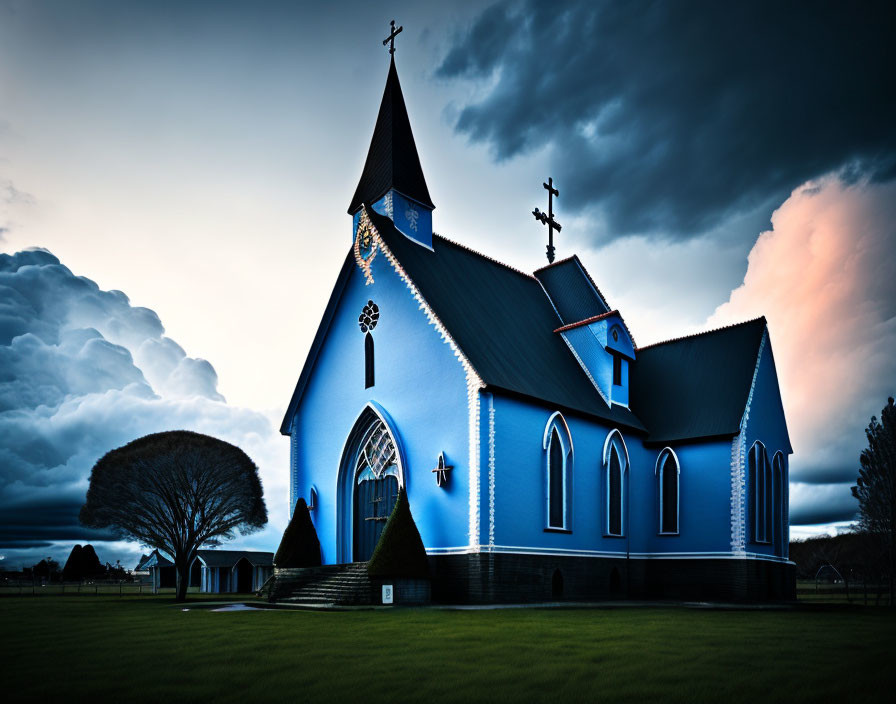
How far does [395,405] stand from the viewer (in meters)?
29.4

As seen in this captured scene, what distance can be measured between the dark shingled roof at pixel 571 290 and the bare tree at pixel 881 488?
1312 centimetres

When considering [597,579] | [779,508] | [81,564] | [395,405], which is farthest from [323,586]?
[81,564]

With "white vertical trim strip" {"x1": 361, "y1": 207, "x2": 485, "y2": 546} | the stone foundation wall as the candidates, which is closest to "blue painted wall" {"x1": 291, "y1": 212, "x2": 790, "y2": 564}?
"white vertical trim strip" {"x1": 361, "y1": 207, "x2": 485, "y2": 546}

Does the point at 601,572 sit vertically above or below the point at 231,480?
below

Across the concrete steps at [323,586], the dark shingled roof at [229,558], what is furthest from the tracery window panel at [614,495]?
the dark shingled roof at [229,558]

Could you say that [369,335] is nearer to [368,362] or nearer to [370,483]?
[368,362]

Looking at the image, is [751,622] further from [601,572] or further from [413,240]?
[413,240]

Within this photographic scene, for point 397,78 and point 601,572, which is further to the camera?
point 397,78

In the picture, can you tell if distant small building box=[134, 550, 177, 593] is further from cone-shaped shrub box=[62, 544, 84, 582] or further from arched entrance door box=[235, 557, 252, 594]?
cone-shaped shrub box=[62, 544, 84, 582]

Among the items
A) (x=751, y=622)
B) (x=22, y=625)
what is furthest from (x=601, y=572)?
(x=22, y=625)

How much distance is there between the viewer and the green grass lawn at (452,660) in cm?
900

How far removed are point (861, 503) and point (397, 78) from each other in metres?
28.3

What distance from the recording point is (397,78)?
35844mm

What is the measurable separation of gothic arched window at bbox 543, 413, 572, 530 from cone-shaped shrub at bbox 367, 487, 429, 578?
219 inches
